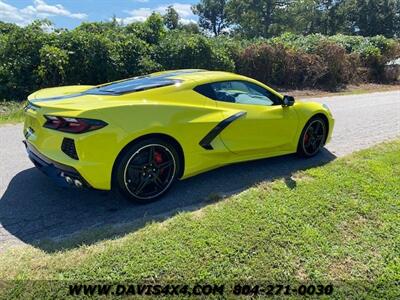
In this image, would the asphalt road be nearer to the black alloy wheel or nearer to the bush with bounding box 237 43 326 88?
the black alloy wheel

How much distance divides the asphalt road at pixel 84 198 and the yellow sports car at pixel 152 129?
0.25 meters

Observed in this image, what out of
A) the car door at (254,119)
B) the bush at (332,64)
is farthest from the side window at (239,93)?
the bush at (332,64)

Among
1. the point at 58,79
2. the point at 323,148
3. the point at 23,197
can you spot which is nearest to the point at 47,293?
the point at 23,197

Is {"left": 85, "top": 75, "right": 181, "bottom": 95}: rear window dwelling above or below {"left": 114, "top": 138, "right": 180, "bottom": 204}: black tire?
above

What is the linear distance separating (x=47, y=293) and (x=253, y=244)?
1.65 meters

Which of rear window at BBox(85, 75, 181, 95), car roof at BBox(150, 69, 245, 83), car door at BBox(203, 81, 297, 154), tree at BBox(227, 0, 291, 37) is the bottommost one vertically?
car door at BBox(203, 81, 297, 154)

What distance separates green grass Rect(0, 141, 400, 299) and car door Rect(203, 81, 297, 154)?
78cm

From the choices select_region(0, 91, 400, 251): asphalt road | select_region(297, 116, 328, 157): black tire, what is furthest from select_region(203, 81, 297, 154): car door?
select_region(0, 91, 400, 251): asphalt road

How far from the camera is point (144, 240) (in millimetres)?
3105

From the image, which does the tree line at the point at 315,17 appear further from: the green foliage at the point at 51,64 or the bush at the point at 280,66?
the green foliage at the point at 51,64

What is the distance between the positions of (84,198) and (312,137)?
11.3 feet

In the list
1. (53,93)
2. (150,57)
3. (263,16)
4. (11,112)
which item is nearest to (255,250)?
(53,93)

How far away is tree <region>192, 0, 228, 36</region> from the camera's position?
6800cm

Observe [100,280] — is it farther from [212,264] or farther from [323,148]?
[323,148]
